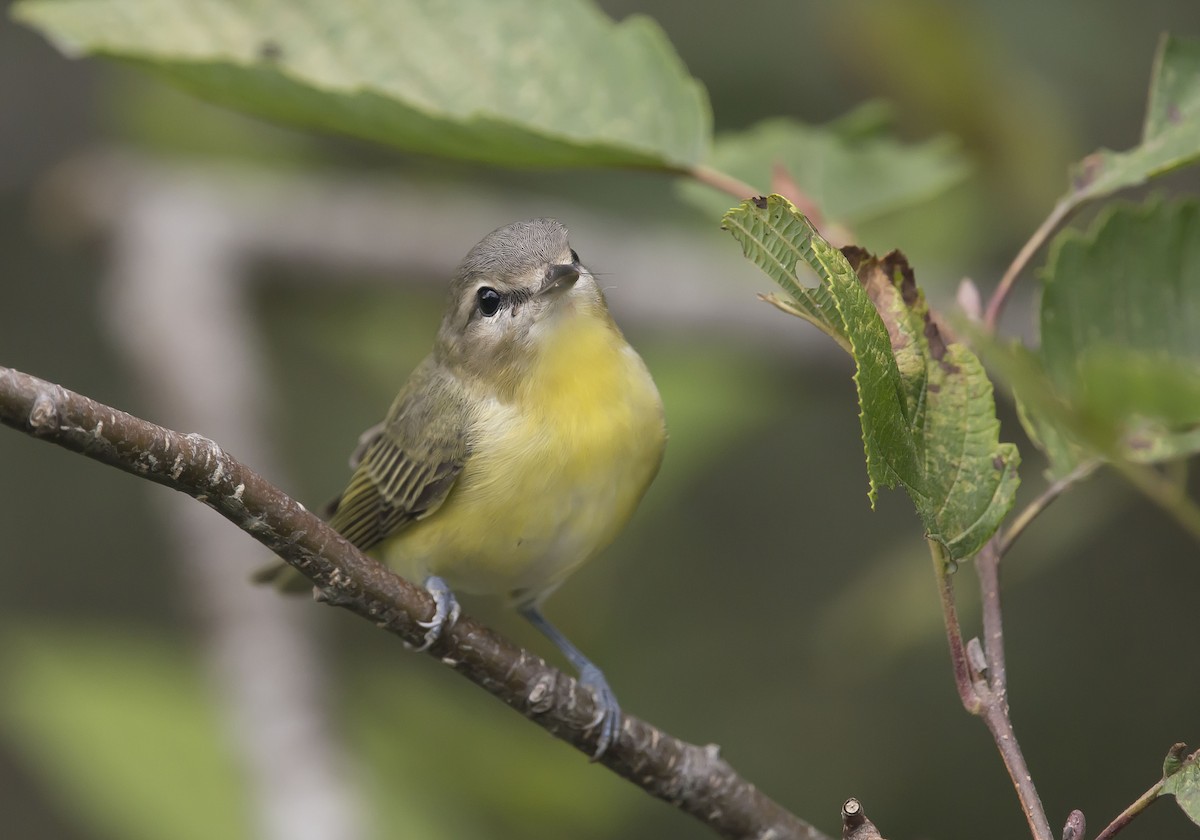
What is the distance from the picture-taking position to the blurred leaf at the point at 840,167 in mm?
2578

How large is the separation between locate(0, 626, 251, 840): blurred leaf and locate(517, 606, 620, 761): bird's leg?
106cm

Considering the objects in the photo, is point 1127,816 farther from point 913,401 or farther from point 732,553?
point 732,553

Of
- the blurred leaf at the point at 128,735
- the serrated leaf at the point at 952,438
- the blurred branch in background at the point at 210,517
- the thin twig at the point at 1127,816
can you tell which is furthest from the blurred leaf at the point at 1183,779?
the blurred leaf at the point at 128,735

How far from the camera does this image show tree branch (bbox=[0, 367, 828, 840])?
4.85 feet

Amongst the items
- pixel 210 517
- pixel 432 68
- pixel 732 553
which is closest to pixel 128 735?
pixel 210 517

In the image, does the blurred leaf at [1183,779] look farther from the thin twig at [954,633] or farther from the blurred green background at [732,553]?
the blurred green background at [732,553]

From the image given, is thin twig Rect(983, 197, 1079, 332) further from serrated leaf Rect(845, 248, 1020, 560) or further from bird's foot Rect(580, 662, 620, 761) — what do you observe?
bird's foot Rect(580, 662, 620, 761)

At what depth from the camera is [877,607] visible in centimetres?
382

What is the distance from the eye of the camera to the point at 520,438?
9.49 feet

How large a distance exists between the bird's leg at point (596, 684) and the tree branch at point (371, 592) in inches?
0.9

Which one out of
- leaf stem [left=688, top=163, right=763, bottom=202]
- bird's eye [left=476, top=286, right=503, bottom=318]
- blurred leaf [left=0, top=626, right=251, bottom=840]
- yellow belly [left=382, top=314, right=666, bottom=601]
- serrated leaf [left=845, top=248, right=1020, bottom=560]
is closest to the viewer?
serrated leaf [left=845, top=248, right=1020, bottom=560]

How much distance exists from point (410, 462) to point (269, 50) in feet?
3.73

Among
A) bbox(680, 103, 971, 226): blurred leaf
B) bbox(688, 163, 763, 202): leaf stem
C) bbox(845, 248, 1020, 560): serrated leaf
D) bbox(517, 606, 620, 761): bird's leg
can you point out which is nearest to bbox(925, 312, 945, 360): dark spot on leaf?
bbox(845, 248, 1020, 560): serrated leaf

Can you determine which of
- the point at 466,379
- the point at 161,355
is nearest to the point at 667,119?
the point at 466,379
